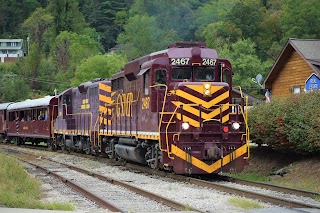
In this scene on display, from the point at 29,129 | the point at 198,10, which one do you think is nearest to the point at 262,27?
the point at 198,10

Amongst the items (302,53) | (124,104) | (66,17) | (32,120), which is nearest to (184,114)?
(124,104)

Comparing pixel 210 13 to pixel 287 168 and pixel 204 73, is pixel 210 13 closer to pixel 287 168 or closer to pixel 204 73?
pixel 204 73

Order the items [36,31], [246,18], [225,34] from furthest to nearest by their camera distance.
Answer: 1. [36,31]
2. [225,34]
3. [246,18]

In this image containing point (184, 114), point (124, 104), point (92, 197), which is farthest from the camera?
point (124, 104)

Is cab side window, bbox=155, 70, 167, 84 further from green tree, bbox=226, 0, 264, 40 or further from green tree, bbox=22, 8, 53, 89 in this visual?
green tree, bbox=22, 8, 53, 89

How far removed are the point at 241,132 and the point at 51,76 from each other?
108m

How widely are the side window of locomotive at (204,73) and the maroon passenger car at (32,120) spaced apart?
21.1 meters

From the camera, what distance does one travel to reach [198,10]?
13750 centimetres

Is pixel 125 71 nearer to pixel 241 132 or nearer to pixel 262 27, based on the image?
pixel 241 132

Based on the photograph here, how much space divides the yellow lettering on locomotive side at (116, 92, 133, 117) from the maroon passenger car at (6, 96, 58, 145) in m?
15.5

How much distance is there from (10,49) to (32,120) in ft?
486

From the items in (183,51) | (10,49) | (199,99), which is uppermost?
(10,49)

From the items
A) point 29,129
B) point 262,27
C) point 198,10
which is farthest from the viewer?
point 198,10

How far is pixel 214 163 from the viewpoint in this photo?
17125 millimetres
